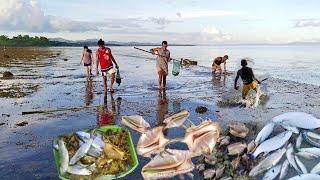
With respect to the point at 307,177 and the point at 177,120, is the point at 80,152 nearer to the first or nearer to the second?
the point at 177,120

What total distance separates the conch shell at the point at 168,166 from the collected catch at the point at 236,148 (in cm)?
94

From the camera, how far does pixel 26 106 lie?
15.1 m

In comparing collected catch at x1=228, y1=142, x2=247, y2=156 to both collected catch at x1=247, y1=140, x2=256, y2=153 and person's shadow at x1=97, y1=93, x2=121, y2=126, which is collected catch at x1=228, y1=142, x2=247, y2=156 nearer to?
collected catch at x1=247, y1=140, x2=256, y2=153

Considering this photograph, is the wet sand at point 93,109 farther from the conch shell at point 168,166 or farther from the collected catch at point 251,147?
the collected catch at point 251,147

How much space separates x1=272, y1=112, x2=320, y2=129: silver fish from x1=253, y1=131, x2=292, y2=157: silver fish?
0.24 meters

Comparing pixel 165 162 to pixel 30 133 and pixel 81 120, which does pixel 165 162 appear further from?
pixel 81 120

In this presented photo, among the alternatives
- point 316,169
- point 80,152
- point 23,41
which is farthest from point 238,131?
point 23,41

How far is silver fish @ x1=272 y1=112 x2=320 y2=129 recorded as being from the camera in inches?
268

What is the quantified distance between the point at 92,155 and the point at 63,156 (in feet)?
1.50

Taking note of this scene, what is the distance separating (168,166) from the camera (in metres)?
6.54

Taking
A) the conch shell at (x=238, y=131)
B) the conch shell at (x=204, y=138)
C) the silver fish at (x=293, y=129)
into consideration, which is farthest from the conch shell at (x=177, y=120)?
the silver fish at (x=293, y=129)

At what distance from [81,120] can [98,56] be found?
5326 millimetres

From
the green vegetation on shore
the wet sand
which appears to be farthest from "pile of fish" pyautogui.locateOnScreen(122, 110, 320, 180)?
the green vegetation on shore

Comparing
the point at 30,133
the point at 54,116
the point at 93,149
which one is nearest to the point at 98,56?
the point at 54,116
